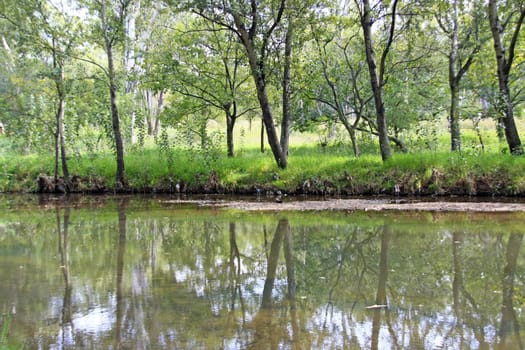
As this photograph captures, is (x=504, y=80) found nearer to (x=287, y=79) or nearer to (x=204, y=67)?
(x=287, y=79)

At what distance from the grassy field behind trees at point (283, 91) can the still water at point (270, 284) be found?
4.63m

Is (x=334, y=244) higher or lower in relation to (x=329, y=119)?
lower

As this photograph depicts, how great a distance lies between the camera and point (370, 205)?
13516mm

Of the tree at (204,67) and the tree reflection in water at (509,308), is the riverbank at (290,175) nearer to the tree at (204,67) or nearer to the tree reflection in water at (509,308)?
the tree at (204,67)

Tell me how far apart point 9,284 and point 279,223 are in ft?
19.8

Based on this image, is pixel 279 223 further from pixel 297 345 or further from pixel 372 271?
pixel 297 345

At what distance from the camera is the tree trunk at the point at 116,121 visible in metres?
17.5

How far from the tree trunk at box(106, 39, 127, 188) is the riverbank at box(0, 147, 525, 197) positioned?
0.31m

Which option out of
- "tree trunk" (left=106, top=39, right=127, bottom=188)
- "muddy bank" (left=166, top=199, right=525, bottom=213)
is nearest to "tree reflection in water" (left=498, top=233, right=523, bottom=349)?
"muddy bank" (left=166, top=199, right=525, bottom=213)

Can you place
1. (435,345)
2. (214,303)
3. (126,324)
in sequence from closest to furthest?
(435,345)
(126,324)
(214,303)

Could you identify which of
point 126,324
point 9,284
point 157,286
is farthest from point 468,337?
point 9,284

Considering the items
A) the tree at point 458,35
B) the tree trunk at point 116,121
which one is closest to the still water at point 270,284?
the tree at point 458,35

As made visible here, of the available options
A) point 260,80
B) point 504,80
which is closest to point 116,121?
point 260,80

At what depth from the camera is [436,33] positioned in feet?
60.0
